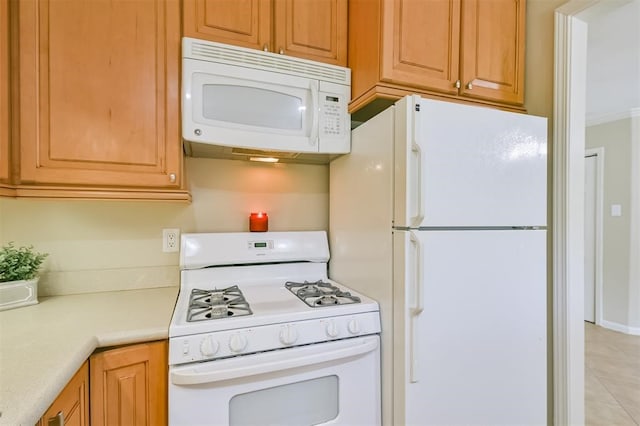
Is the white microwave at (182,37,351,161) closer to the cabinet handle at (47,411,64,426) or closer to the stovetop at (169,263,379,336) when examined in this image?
the stovetop at (169,263,379,336)

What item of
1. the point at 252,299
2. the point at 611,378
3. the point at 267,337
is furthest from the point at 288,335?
the point at 611,378

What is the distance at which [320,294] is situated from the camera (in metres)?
1.50

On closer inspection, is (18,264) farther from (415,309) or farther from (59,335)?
(415,309)

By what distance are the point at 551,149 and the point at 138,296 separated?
210cm

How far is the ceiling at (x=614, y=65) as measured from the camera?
2082 millimetres

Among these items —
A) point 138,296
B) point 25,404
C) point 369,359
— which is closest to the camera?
point 25,404

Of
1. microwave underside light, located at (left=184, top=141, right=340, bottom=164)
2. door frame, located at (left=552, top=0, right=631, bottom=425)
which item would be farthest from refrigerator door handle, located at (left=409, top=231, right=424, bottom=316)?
door frame, located at (left=552, top=0, right=631, bottom=425)

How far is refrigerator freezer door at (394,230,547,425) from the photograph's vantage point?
1189 millimetres

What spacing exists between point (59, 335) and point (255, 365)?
619 mm

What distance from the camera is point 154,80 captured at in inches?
52.9

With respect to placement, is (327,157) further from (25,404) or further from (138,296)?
(25,404)

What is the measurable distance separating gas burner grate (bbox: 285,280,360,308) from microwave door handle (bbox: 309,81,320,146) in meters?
0.71

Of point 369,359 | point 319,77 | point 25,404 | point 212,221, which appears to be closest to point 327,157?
point 319,77

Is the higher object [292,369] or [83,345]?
[83,345]
